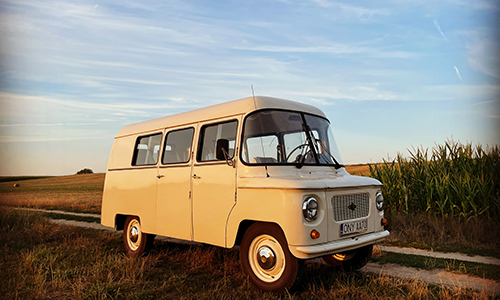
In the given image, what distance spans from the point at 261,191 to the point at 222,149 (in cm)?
91

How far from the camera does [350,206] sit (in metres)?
5.16

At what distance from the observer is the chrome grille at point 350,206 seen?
495 centimetres

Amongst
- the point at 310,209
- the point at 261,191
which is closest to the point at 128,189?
the point at 261,191

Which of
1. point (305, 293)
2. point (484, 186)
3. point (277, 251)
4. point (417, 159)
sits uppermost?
point (417, 159)

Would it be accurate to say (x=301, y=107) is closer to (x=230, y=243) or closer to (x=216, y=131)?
(x=216, y=131)

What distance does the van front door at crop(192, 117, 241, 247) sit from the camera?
5.53 m

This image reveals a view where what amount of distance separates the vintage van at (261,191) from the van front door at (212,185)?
16 millimetres

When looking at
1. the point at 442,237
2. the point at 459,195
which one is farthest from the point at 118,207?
the point at 459,195

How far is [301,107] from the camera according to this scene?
6109 millimetres

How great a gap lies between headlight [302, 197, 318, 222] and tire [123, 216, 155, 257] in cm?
408

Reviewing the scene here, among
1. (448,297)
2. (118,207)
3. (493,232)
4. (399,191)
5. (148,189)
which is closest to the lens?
(448,297)

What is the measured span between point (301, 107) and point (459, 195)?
6254 millimetres

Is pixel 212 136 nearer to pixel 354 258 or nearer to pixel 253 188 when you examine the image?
pixel 253 188

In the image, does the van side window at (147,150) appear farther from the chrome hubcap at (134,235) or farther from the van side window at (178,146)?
the chrome hubcap at (134,235)
